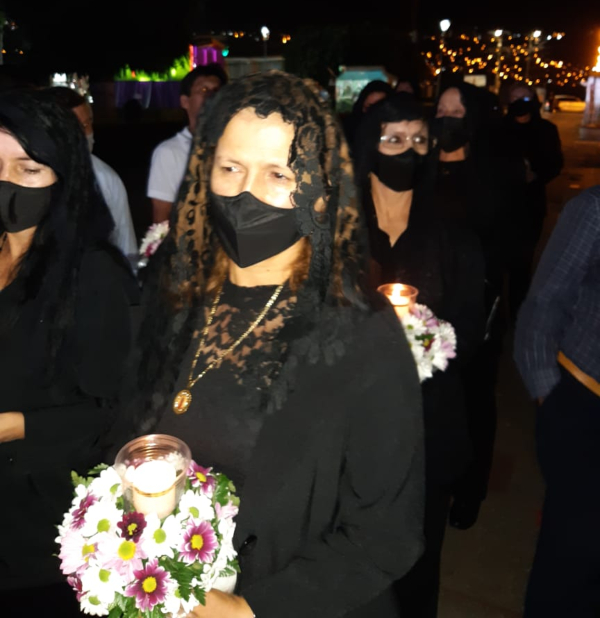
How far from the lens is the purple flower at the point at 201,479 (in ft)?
5.24

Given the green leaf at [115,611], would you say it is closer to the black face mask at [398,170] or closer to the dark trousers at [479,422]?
the black face mask at [398,170]

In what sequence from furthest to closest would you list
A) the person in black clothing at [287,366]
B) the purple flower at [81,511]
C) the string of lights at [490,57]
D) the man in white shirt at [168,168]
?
the string of lights at [490,57]
the man in white shirt at [168,168]
the person in black clothing at [287,366]
the purple flower at [81,511]

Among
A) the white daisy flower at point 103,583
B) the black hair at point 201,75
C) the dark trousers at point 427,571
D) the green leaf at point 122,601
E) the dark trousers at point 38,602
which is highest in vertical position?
the black hair at point 201,75

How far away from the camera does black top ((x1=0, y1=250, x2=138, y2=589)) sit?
2365 millimetres

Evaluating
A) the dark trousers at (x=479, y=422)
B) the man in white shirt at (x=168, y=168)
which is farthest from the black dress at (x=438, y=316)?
the man in white shirt at (x=168, y=168)

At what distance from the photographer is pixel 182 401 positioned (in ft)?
6.33

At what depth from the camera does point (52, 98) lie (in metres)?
2.50

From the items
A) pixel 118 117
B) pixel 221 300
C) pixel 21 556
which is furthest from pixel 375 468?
pixel 118 117

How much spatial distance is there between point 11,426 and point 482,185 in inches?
152

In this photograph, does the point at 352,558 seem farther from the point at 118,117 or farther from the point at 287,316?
the point at 118,117

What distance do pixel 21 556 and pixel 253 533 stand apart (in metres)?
1.17

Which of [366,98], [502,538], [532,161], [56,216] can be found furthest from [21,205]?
[532,161]

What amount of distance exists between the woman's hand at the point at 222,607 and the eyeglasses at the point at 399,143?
7.86 ft

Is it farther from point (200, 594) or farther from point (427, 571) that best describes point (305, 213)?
point (427, 571)
